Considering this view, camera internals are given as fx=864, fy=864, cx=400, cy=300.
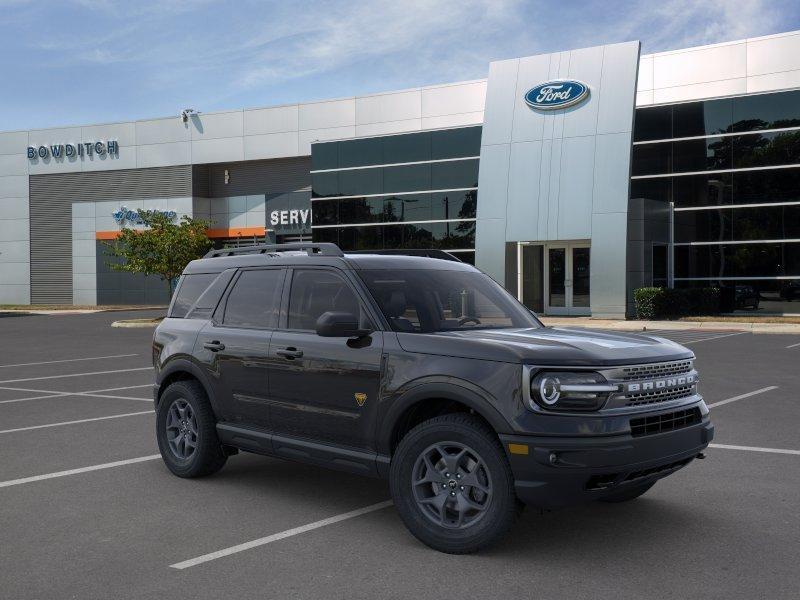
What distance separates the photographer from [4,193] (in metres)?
52.8

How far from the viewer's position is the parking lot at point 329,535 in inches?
176

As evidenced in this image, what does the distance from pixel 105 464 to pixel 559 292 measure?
88.5 feet

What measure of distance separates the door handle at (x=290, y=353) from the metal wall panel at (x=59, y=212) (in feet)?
151

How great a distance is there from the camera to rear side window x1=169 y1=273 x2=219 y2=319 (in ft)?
24.0

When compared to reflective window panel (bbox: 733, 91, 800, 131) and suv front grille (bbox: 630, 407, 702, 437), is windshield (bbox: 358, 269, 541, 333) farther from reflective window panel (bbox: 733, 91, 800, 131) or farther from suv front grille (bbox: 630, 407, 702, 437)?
reflective window panel (bbox: 733, 91, 800, 131)

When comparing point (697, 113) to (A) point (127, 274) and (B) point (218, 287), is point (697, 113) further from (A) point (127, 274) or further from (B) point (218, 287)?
(A) point (127, 274)

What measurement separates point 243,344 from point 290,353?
0.60m

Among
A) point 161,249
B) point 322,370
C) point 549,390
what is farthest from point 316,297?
point 161,249

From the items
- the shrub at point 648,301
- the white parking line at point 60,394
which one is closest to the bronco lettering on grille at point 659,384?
the white parking line at point 60,394

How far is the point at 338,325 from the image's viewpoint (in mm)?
5402

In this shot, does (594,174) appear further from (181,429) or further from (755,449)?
(181,429)

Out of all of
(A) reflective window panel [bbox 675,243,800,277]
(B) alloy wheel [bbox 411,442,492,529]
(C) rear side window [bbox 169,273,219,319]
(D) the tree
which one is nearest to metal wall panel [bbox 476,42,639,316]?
(A) reflective window panel [bbox 675,243,800,277]

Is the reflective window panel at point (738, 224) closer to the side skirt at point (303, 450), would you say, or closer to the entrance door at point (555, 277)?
the entrance door at point (555, 277)

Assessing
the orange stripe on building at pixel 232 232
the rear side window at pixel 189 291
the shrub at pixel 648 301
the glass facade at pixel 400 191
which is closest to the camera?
the rear side window at pixel 189 291
